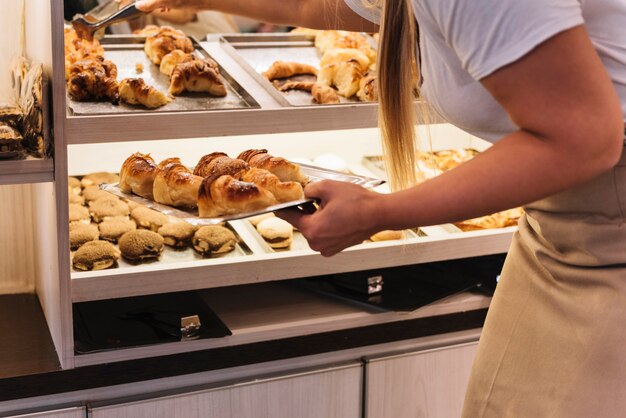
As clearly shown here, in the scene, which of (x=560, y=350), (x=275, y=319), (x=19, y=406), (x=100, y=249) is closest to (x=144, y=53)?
(x=100, y=249)

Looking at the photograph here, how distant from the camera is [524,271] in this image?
1458 mm

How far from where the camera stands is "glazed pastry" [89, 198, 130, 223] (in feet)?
6.81

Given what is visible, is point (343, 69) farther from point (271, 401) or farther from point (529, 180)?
point (529, 180)

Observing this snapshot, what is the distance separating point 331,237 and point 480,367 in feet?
1.56

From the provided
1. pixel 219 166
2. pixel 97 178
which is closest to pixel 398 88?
pixel 219 166

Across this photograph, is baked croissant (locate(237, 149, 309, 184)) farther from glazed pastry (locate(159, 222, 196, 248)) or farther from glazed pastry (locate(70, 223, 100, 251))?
glazed pastry (locate(70, 223, 100, 251))

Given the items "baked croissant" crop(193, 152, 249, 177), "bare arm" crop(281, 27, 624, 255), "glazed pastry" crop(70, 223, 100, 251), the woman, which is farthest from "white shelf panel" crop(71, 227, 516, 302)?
"bare arm" crop(281, 27, 624, 255)

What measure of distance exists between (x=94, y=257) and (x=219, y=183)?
0.50 m

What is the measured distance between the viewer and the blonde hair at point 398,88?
4.38 feet

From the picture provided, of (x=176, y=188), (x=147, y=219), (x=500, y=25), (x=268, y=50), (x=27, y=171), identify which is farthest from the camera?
(x=268, y=50)

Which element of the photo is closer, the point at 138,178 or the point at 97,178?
the point at 138,178

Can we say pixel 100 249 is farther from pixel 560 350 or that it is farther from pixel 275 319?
pixel 560 350

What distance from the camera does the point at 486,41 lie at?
101 cm

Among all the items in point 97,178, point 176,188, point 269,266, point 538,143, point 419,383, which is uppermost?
point 538,143
